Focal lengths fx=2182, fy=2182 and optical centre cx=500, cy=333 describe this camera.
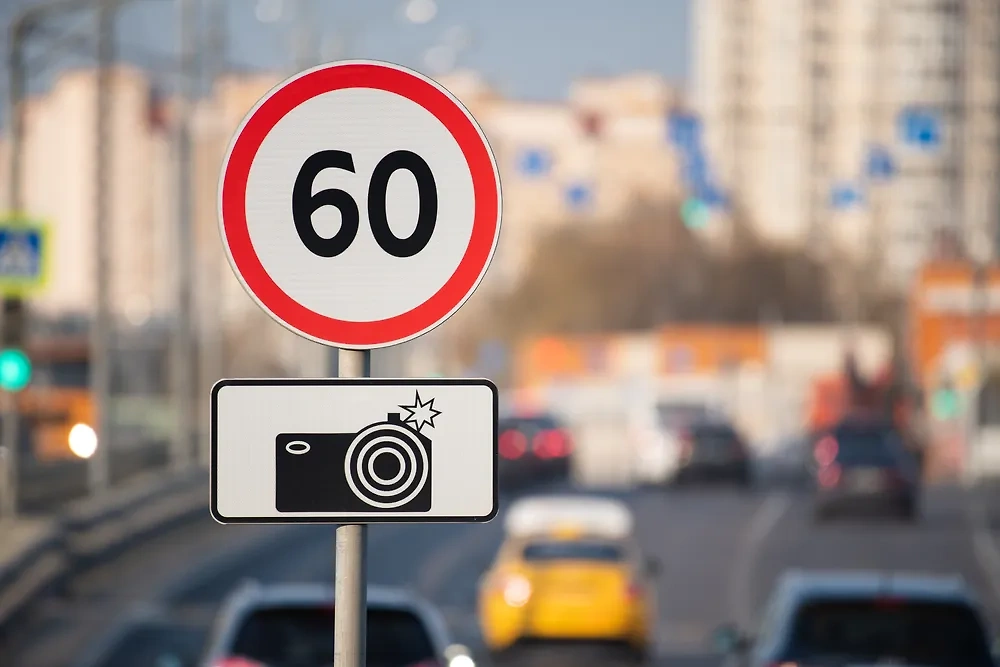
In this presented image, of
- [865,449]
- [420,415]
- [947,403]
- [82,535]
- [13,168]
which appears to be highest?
[13,168]

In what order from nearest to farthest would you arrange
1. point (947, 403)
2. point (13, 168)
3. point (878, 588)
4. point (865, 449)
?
point (878, 588)
point (13, 168)
point (865, 449)
point (947, 403)

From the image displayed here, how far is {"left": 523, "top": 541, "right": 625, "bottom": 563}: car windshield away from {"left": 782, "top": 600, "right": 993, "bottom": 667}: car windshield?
11.2 meters

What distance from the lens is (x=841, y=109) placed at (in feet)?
497

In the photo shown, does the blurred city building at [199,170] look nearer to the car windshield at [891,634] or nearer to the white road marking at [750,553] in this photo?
the white road marking at [750,553]

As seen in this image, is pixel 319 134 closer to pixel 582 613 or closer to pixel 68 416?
pixel 582 613

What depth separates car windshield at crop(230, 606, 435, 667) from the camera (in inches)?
472

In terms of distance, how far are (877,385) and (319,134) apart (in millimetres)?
63219

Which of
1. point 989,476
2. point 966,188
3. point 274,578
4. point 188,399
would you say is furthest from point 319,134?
point 966,188

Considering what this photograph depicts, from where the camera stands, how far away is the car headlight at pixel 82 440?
1030cm

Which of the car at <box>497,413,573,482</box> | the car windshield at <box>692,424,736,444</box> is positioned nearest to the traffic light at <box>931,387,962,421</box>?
the car windshield at <box>692,424,736,444</box>

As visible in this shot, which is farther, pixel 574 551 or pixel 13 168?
pixel 13 168

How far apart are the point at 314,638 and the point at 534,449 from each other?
→ 121 feet

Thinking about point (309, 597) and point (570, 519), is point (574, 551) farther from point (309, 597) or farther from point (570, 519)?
point (309, 597)

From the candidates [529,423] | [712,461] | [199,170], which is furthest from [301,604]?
[199,170]
